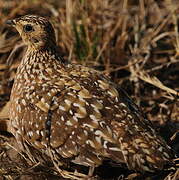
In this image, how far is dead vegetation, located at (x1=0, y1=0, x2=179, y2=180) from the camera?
6.13m

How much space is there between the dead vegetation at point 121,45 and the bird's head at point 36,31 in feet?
3.55

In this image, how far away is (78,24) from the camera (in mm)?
6953

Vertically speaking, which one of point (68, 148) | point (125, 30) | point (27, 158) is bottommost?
point (27, 158)

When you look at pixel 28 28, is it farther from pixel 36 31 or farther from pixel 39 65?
pixel 39 65

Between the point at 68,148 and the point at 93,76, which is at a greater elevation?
the point at 93,76

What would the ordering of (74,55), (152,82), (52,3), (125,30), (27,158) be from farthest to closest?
(52,3)
(125,30)
(74,55)
(152,82)
(27,158)

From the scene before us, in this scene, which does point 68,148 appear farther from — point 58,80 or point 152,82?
point 152,82

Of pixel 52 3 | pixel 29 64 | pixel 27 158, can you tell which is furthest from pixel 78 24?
pixel 27 158

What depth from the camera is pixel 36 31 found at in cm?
513

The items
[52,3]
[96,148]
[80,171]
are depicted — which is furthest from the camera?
[52,3]

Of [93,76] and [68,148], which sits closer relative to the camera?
[68,148]

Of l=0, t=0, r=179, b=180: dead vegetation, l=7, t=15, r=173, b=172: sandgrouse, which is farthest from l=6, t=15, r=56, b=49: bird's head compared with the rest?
l=0, t=0, r=179, b=180: dead vegetation

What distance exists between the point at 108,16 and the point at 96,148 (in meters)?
3.48

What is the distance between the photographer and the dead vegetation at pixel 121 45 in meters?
6.13
